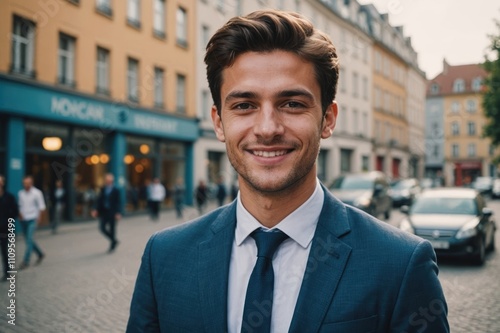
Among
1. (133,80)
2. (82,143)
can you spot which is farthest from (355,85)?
(82,143)

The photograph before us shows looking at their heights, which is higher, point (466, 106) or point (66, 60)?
point (466, 106)

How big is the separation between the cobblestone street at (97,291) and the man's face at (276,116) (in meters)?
4.68

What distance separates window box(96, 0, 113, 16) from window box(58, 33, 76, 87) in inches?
80.2

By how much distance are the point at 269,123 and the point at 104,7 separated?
20.4 metres

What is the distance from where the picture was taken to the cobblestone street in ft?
20.1

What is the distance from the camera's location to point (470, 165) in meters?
67.8

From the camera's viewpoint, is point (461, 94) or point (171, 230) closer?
point (171, 230)

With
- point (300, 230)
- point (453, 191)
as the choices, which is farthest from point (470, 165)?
point (300, 230)

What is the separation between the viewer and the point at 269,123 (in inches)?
74.3

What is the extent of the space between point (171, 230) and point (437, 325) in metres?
1.15

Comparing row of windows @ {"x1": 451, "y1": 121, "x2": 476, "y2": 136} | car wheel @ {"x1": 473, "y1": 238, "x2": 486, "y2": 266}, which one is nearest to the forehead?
car wheel @ {"x1": 473, "y1": 238, "x2": 486, "y2": 266}

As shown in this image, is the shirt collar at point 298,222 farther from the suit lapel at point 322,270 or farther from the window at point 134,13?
the window at point 134,13

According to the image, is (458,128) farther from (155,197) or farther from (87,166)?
(87,166)

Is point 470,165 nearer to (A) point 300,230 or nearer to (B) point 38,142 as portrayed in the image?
(B) point 38,142
